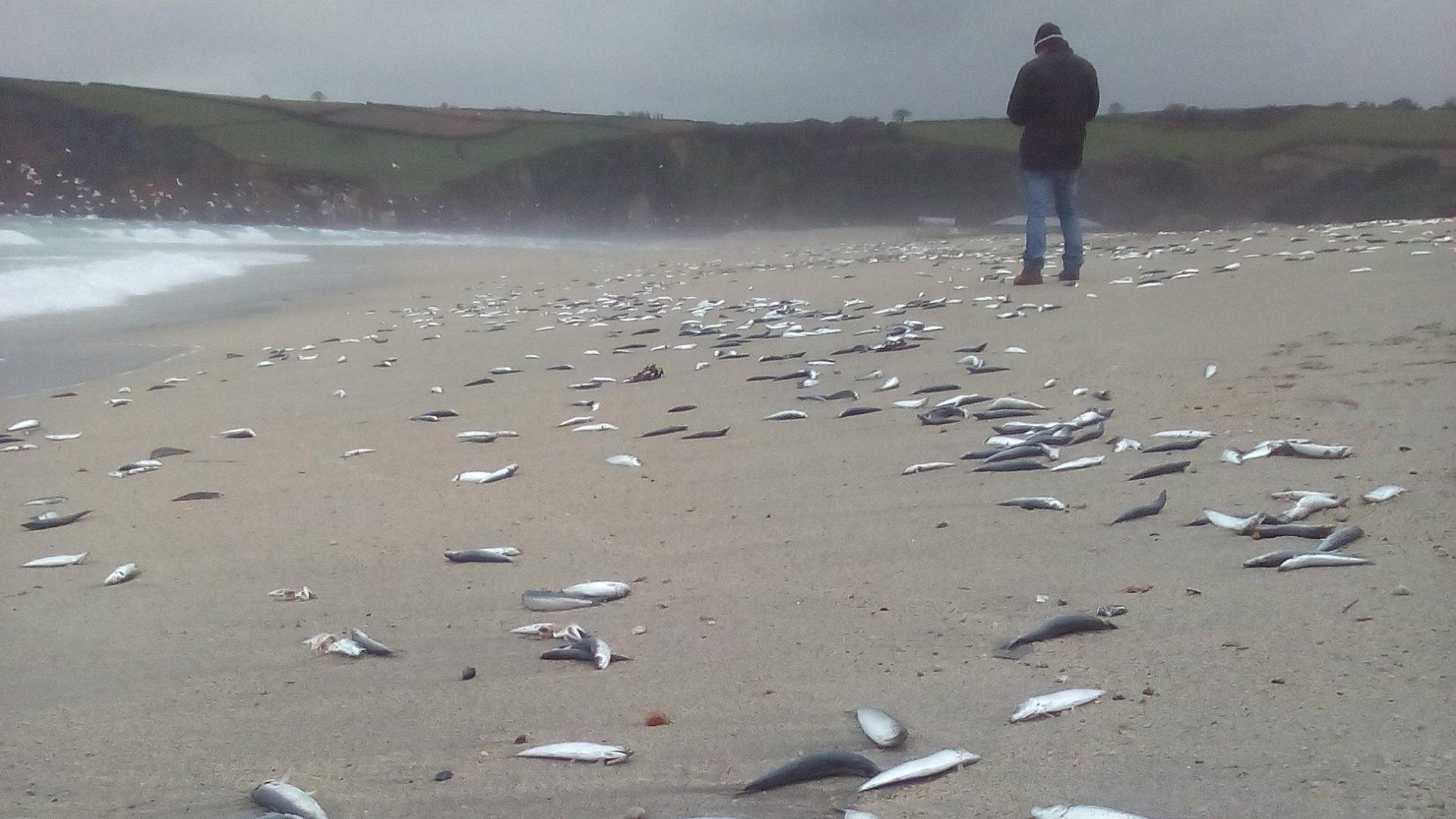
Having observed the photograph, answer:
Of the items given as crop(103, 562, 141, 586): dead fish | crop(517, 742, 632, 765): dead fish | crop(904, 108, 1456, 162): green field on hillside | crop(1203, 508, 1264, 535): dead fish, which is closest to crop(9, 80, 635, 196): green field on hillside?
crop(904, 108, 1456, 162): green field on hillside

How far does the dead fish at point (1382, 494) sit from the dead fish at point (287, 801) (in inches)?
103

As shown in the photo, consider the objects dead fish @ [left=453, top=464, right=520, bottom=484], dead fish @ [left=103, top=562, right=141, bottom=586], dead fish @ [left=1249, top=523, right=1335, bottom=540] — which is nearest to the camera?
dead fish @ [left=1249, top=523, right=1335, bottom=540]

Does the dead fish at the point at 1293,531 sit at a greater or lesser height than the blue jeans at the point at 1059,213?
lesser

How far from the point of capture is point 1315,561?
2.56m

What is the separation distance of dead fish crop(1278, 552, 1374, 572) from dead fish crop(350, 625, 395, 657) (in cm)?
205

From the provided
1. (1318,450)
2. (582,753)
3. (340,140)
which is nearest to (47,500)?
(582,753)

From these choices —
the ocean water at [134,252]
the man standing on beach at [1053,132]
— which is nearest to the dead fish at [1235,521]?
the man standing on beach at [1053,132]

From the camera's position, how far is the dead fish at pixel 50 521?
3.92 metres

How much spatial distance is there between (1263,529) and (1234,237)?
12.7m

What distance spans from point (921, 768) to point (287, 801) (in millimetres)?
1058

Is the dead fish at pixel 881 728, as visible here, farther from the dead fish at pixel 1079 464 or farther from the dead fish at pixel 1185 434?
the dead fish at pixel 1185 434

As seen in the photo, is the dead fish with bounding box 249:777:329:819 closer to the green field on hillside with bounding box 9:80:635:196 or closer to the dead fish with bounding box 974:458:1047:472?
the dead fish with bounding box 974:458:1047:472

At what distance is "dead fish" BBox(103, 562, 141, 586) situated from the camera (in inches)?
129

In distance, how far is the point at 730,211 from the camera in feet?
155
